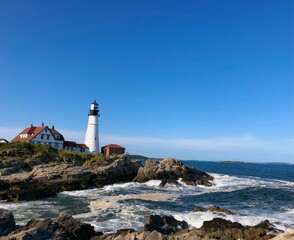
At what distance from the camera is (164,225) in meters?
15.4

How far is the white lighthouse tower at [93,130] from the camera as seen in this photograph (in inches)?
2243

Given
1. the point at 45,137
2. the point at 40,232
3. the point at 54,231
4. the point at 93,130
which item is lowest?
the point at 54,231

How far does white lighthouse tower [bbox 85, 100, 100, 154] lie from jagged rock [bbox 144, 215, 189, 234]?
42.7 metres

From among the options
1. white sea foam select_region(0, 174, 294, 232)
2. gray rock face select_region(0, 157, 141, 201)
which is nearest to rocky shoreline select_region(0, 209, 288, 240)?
white sea foam select_region(0, 174, 294, 232)

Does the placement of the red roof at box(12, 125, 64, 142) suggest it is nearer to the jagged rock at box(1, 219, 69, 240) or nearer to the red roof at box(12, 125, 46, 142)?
the red roof at box(12, 125, 46, 142)

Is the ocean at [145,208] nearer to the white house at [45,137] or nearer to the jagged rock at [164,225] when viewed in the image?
the jagged rock at [164,225]

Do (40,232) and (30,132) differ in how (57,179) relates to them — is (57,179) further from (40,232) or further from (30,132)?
(30,132)

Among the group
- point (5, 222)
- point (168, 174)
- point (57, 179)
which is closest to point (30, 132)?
point (57, 179)

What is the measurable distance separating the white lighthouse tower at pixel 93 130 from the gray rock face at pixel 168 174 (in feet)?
56.6

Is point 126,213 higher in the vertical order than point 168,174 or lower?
lower

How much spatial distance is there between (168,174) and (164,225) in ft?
89.0

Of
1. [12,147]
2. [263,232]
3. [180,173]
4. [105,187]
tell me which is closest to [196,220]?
[263,232]

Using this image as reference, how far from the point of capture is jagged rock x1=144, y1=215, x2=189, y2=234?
14508mm

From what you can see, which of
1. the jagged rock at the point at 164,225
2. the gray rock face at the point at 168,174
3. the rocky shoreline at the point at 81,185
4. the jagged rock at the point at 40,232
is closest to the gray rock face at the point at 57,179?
the rocky shoreline at the point at 81,185
